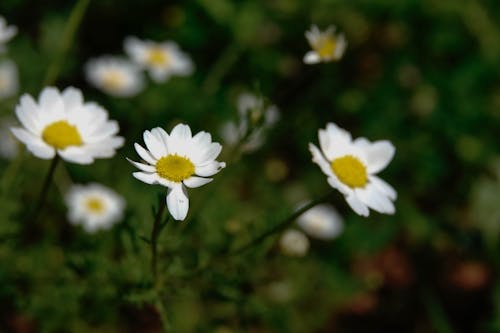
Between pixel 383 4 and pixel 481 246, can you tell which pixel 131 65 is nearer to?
pixel 383 4

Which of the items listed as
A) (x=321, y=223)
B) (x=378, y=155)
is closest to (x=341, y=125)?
(x=321, y=223)

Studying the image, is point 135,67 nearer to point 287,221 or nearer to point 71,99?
point 71,99

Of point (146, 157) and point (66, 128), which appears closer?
point (146, 157)

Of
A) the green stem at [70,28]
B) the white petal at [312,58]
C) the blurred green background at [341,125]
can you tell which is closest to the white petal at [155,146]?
the white petal at [312,58]

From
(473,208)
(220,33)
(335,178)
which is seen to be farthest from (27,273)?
(473,208)

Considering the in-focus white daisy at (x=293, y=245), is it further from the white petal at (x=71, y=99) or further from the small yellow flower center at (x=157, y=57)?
the white petal at (x=71, y=99)

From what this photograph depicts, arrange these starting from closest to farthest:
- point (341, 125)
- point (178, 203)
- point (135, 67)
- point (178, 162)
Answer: point (178, 203) < point (178, 162) < point (135, 67) < point (341, 125)
